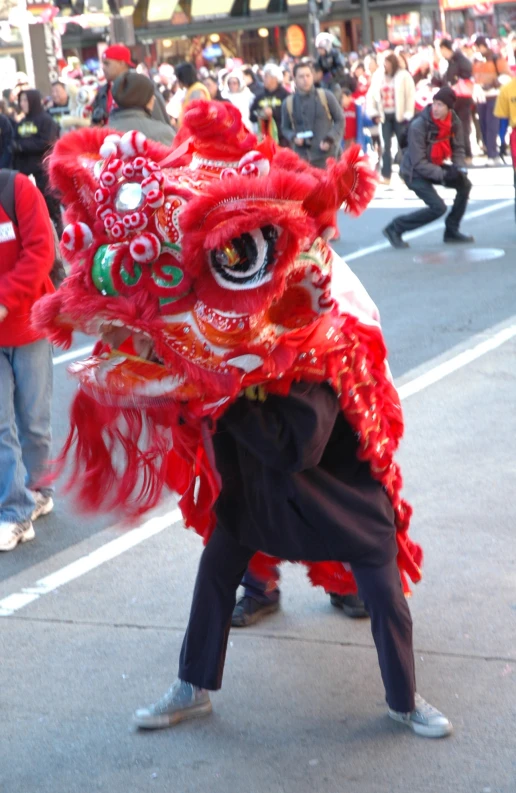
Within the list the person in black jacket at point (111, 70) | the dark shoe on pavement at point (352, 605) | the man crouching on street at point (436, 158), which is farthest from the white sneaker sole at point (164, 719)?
the man crouching on street at point (436, 158)

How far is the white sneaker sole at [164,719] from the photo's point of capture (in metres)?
3.45

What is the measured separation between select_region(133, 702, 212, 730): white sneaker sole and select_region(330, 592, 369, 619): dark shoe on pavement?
0.80 meters

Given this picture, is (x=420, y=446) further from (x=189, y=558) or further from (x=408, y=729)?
(x=408, y=729)

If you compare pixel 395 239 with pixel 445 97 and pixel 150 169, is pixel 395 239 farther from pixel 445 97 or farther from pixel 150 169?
pixel 150 169

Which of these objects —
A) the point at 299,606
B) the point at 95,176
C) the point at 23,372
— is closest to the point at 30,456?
the point at 23,372

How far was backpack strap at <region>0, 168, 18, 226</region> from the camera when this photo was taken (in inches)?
193

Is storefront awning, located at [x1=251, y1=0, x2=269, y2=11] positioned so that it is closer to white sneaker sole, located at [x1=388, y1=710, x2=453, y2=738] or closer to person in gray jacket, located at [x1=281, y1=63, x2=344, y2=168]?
person in gray jacket, located at [x1=281, y1=63, x2=344, y2=168]

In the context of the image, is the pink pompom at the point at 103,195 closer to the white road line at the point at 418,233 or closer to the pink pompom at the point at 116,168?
the pink pompom at the point at 116,168

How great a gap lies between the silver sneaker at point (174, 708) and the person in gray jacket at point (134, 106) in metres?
5.53

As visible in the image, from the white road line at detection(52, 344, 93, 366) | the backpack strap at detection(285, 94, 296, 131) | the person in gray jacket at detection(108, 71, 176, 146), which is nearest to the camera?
the person in gray jacket at detection(108, 71, 176, 146)

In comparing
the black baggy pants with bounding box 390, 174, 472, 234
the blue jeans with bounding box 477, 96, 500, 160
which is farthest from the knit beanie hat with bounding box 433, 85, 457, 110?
the blue jeans with bounding box 477, 96, 500, 160

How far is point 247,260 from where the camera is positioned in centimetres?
284

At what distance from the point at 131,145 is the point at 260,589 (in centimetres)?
179

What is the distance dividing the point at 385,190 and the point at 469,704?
14.8 meters
